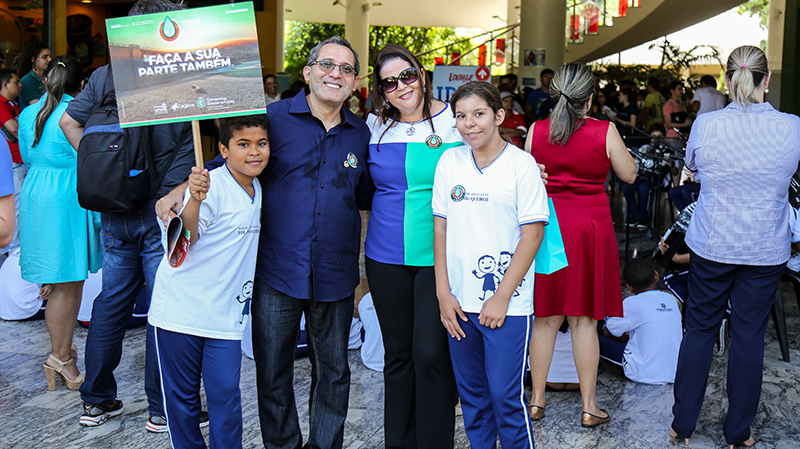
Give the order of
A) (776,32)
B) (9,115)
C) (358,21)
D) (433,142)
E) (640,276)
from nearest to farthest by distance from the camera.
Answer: (433,142)
(640,276)
(9,115)
(776,32)
(358,21)

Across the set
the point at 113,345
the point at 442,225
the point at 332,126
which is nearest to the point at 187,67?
the point at 332,126

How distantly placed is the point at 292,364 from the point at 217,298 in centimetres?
46

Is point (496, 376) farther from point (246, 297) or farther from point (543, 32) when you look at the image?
point (543, 32)

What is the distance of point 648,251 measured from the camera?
264 inches

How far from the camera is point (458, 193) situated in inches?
96.2

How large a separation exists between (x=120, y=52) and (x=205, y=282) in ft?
2.61

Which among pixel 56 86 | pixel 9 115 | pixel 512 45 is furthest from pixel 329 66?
pixel 512 45

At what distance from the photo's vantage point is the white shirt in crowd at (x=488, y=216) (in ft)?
7.85

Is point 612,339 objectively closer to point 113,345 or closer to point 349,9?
point 113,345

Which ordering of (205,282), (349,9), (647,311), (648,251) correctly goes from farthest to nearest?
1. (349,9)
2. (648,251)
3. (647,311)
4. (205,282)

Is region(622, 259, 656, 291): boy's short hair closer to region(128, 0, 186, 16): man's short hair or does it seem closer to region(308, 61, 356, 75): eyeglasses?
region(308, 61, 356, 75): eyeglasses

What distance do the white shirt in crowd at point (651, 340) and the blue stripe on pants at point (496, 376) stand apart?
1.47 metres

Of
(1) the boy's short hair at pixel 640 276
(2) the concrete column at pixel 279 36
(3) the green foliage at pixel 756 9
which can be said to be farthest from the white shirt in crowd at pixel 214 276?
(3) the green foliage at pixel 756 9

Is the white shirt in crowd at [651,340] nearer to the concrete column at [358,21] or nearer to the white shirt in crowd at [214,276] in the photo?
the white shirt in crowd at [214,276]
